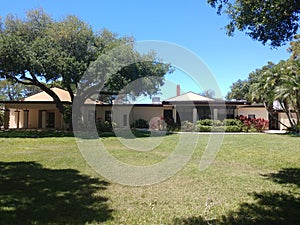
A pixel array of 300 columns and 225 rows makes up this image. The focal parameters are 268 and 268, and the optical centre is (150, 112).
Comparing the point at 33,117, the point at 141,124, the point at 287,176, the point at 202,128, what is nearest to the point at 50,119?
the point at 33,117

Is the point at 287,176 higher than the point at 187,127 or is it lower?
lower

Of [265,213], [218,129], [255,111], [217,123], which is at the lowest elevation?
[265,213]

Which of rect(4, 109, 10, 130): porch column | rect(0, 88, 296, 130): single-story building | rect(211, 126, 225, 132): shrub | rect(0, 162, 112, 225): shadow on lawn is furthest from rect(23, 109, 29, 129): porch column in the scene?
rect(0, 162, 112, 225): shadow on lawn

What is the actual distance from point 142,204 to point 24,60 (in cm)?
1719

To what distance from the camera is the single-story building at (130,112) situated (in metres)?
28.4

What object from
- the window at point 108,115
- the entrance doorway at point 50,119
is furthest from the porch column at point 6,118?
the window at point 108,115

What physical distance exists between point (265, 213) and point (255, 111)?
92.6 ft

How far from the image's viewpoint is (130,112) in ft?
101

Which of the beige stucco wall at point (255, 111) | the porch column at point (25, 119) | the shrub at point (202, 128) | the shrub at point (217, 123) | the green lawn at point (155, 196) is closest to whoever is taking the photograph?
the green lawn at point (155, 196)

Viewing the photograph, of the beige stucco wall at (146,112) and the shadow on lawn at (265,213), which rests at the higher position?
the beige stucco wall at (146,112)

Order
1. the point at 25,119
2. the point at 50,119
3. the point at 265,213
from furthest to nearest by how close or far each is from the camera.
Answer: the point at 50,119, the point at 25,119, the point at 265,213

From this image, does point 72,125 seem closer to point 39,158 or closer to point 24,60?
point 24,60

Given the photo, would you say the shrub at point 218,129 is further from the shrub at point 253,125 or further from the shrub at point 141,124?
the shrub at point 141,124

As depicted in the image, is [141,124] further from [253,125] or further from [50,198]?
[50,198]
